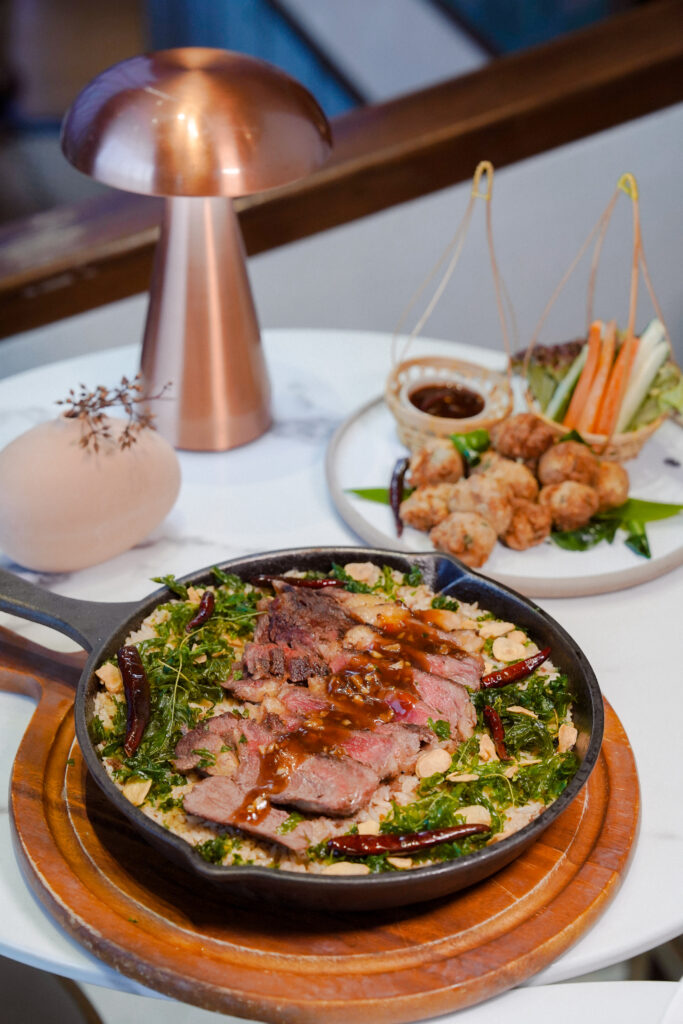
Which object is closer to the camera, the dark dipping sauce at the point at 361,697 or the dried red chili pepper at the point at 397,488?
the dark dipping sauce at the point at 361,697

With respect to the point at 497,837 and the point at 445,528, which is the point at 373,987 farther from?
the point at 445,528

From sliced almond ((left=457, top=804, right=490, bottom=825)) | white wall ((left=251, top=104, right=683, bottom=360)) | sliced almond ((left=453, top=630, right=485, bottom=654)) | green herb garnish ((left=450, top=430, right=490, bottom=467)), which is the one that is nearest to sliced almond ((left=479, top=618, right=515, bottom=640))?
sliced almond ((left=453, top=630, right=485, bottom=654))

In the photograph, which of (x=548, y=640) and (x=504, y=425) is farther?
(x=504, y=425)

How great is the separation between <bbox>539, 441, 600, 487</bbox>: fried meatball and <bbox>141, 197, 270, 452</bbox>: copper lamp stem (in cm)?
67

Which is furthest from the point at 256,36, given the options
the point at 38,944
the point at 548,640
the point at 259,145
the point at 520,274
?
the point at 38,944

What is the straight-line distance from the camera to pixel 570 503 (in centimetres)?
192

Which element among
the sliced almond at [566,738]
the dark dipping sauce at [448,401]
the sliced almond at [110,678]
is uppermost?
the sliced almond at [110,678]

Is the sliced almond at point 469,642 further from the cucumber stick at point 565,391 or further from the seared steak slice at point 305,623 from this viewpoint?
the cucumber stick at point 565,391

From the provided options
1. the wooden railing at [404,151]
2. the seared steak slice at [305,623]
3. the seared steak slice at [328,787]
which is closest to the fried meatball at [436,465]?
the seared steak slice at [305,623]

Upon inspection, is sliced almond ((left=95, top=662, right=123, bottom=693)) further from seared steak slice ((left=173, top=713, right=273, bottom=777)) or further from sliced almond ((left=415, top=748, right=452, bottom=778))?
sliced almond ((left=415, top=748, right=452, bottom=778))

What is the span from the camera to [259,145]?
1.86m

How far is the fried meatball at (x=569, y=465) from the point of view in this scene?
1977 mm

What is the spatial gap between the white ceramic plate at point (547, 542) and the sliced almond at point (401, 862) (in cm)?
69

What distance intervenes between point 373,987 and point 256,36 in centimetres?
578
